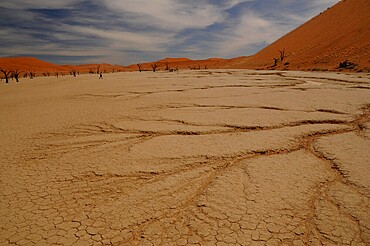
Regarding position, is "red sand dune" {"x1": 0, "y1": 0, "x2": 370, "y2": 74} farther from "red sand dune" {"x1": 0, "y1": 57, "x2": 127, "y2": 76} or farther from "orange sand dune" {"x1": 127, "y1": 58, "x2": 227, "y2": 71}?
"red sand dune" {"x1": 0, "y1": 57, "x2": 127, "y2": 76}

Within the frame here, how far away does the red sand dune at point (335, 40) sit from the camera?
1566cm

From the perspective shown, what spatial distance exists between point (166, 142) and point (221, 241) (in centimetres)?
151

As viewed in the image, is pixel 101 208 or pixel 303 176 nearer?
pixel 101 208

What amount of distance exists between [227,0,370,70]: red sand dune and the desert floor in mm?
13190

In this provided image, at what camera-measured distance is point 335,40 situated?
19891 millimetres

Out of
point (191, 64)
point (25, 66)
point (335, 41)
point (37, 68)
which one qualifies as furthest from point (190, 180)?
point (25, 66)

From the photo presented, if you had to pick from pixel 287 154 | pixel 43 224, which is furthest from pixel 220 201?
pixel 43 224

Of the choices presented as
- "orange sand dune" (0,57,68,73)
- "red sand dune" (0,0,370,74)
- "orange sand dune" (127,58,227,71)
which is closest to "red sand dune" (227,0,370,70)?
"red sand dune" (0,0,370,74)

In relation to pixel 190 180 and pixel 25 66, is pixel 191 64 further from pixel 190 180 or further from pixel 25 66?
pixel 190 180

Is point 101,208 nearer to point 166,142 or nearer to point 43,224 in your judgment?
point 43,224

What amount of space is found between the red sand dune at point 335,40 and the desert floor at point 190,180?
519 inches

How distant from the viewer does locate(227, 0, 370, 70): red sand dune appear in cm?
1566

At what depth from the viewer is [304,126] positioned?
9.90ft

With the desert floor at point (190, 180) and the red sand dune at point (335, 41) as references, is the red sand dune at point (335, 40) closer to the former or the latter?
the red sand dune at point (335, 41)
